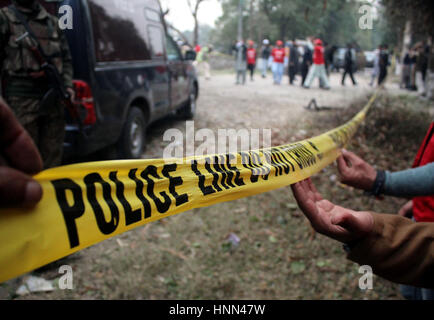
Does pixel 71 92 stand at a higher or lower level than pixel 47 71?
lower

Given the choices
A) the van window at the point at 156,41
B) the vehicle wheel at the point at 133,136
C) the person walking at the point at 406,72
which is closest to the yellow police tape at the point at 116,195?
the vehicle wheel at the point at 133,136

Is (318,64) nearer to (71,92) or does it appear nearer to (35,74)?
(71,92)

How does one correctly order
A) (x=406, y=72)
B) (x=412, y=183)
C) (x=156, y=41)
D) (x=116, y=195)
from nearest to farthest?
(x=116, y=195), (x=412, y=183), (x=156, y=41), (x=406, y=72)

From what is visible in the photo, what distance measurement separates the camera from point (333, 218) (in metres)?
1.12

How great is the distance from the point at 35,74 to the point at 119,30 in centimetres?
151

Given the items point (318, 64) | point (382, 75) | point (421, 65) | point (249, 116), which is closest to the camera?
point (249, 116)

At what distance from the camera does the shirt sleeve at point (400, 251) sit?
1105mm

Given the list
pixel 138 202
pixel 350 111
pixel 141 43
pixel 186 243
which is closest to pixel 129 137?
pixel 141 43

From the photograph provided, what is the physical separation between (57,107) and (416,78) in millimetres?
16323

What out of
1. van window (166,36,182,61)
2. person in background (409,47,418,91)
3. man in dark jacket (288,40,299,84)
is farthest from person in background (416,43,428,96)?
van window (166,36,182,61)

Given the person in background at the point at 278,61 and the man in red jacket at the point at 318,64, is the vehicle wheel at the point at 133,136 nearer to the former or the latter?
the man in red jacket at the point at 318,64

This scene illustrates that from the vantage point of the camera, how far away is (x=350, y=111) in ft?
22.1

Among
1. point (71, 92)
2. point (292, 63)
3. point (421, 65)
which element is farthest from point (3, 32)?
point (421, 65)

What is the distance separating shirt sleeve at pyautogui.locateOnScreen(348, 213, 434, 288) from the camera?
43.5 inches
